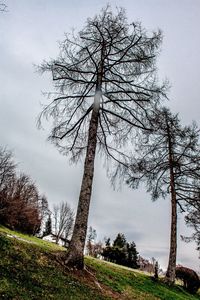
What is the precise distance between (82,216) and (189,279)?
14779 millimetres

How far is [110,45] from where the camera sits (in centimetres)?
1459

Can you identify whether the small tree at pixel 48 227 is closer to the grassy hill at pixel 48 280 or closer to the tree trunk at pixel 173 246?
the tree trunk at pixel 173 246

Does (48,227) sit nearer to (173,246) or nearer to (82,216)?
(173,246)

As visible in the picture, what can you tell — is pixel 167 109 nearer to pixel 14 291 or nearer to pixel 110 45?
pixel 110 45

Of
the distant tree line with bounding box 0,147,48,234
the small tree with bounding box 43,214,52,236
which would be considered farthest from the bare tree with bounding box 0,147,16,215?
the small tree with bounding box 43,214,52,236

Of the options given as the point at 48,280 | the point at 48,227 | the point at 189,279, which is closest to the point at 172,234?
the point at 189,279

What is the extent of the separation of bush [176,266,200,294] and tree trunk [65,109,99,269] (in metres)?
13.9

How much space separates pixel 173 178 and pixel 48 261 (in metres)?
12.9

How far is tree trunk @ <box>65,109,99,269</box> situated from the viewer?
449 inches

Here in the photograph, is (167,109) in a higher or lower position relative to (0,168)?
higher

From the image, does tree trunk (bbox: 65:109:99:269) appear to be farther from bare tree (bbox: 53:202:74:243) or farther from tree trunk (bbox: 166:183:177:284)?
bare tree (bbox: 53:202:74:243)

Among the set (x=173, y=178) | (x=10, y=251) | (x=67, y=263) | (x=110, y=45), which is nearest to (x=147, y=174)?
(x=173, y=178)

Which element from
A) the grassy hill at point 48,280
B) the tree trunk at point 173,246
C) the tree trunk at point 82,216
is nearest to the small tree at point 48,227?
the tree trunk at point 173,246

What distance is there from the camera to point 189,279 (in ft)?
76.2
